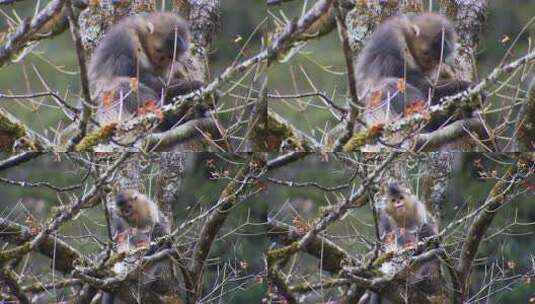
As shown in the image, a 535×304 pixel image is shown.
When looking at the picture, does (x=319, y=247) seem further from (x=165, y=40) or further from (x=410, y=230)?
(x=165, y=40)

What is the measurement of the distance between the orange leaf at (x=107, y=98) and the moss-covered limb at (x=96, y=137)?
10cm

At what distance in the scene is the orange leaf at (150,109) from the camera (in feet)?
16.0

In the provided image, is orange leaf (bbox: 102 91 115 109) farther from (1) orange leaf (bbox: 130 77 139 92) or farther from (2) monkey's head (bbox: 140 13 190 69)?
(2) monkey's head (bbox: 140 13 190 69)

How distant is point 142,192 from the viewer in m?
5.07

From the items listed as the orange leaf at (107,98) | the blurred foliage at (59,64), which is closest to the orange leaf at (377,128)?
the blurred foliage at (59,64)

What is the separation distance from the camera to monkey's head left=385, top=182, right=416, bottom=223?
5.02 m

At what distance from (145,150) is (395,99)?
126cm

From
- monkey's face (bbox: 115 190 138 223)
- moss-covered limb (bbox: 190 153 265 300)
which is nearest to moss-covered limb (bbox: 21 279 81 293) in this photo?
monkey's face (bbox: 115 190 138 223)

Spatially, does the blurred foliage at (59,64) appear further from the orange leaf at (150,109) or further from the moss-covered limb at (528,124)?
the moss-covered limb at (528,124)

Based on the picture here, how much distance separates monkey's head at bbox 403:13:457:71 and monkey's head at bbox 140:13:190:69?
43.7 inches

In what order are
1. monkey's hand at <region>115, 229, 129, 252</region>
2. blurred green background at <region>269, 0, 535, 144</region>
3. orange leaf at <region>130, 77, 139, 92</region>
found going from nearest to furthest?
orange leaf at <region>130, 77, 139, 92</region>
blurred green background at <region>269, 0, 535, 144</region>
monkey's hand at <region>115, 229, 129, 252</region>

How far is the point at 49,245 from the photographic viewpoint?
16.5 ft

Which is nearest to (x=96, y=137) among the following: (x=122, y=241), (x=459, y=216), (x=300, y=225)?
(x=122, y=241)

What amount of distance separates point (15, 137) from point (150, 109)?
0.72m
